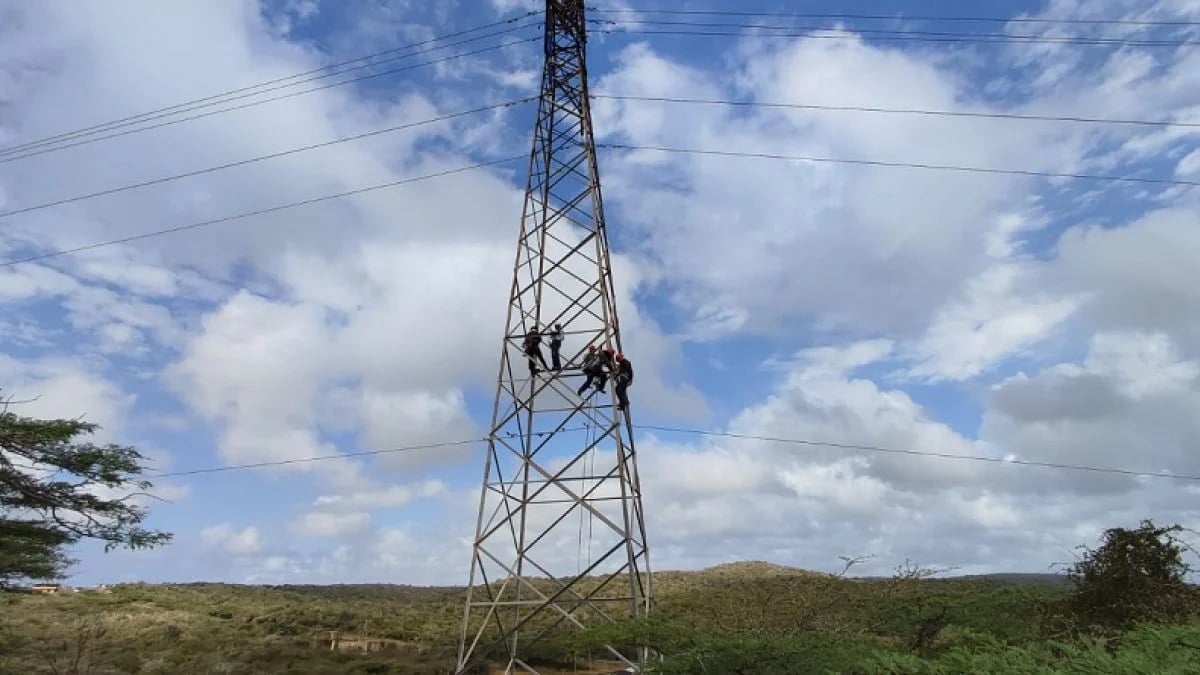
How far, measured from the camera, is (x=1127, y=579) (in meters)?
19.0

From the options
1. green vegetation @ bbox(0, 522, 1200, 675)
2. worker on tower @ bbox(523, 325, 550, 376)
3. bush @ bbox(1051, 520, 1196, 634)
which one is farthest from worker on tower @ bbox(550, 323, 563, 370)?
bush @ bbox(1051, 520, 1196, 634)

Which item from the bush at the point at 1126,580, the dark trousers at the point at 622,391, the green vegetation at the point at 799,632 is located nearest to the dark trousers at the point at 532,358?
the dark trousers at the point at 622,391

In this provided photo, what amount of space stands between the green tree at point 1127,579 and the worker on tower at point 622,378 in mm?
10964

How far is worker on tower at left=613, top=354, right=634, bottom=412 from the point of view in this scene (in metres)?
15.8

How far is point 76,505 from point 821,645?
14600 mm

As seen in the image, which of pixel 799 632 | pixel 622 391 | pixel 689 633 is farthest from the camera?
pixel 622 391

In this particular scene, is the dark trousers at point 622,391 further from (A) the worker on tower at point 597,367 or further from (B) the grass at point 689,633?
(B) the grass at point 689,633

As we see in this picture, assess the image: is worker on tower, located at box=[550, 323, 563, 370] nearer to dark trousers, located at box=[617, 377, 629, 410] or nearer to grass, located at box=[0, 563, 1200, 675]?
dark trousers, located at box=[617, 377, 629, 410]

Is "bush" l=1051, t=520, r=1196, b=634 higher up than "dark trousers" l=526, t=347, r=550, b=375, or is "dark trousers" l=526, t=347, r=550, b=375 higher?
"dark trousers" l=526, t=347, r=550, b=375

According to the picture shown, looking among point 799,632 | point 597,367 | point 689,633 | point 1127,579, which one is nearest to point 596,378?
point 597,367

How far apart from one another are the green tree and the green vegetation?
0.03 metres

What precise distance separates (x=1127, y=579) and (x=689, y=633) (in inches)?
457

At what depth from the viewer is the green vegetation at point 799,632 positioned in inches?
341

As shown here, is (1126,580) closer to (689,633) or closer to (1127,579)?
(1127,579)
